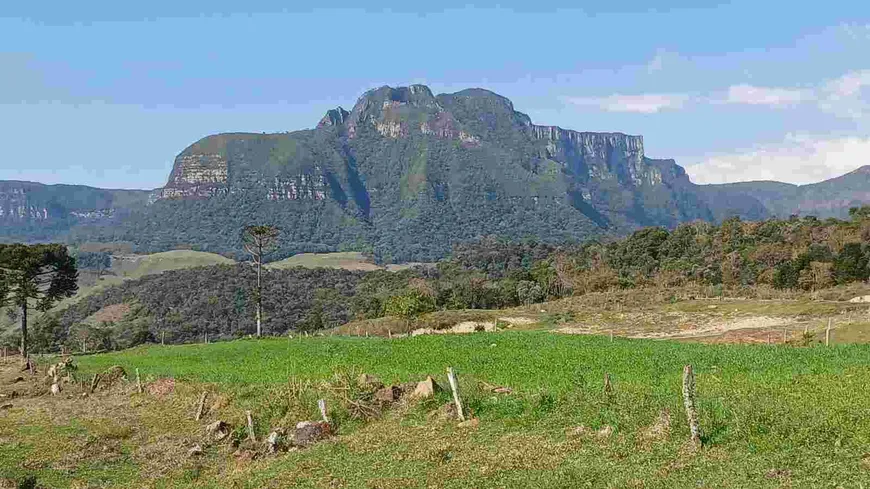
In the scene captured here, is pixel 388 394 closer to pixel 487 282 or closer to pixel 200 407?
pixel 200 407

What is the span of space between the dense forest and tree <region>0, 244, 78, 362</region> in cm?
1895

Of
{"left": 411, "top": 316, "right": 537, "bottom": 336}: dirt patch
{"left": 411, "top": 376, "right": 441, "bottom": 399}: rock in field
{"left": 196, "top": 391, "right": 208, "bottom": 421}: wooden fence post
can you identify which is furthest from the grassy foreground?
{"left": 411, "top": 316, "right": 537, "bottom": 336}: dirt patch


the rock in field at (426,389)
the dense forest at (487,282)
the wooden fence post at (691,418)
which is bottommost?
the dense forest at (487,282)

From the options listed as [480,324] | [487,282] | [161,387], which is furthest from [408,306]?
[487,282]

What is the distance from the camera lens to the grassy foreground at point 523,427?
1402 centimetres

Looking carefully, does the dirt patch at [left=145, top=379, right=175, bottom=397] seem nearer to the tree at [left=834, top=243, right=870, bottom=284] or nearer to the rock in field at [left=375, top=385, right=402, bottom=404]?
the rock in field at [left=375, top=385, right=402, bottom=404]

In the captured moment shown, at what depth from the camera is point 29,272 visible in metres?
67.1

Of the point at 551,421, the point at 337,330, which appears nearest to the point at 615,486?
the point at 551,421

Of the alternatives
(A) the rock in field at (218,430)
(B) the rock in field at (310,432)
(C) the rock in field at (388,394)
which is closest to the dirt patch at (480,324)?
(C) the rock in field at (388,394)

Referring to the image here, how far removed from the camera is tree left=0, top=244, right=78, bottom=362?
6631cm

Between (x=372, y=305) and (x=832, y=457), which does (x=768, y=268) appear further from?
(x=832, y=457)

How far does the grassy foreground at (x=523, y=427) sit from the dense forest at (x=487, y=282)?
2393 inches

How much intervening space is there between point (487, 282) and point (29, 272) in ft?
265

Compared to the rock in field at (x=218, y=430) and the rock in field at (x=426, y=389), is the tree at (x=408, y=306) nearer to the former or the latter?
the rock in field at (x=218, y=430)
